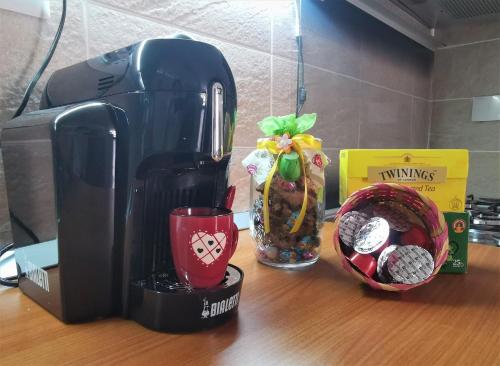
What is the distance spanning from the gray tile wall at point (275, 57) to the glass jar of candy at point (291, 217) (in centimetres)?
33

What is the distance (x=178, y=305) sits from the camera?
408mm

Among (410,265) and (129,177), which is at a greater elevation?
(129,177)

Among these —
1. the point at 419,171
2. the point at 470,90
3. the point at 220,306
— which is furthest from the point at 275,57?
the point at 470,90

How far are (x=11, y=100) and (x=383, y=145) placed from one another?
1.39m

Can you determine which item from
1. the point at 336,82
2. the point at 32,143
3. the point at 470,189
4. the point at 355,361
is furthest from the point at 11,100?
the point at 470,189

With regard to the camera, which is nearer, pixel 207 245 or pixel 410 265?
pixel 207 245

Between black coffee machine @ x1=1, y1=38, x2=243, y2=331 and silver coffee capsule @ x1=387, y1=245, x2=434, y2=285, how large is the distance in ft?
0.72

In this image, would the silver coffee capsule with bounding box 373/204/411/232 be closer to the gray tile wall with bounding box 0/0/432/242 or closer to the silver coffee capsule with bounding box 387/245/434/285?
the silver coffee capsule with bounding box 387/245/434/285

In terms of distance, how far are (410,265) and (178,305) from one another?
1.03ft

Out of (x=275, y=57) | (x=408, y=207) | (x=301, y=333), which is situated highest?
(x=275, y=57)

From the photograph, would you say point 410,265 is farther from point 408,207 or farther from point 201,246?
point 201,246

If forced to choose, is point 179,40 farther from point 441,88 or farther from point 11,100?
point 441,88

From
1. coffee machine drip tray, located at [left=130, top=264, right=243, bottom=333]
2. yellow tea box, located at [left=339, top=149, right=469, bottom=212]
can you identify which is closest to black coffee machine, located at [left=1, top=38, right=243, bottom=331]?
coffee machine drip tray, located at [left=130, top=264, right=243, bottom=333]

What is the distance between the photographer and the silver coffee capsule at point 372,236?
56 centimetres
